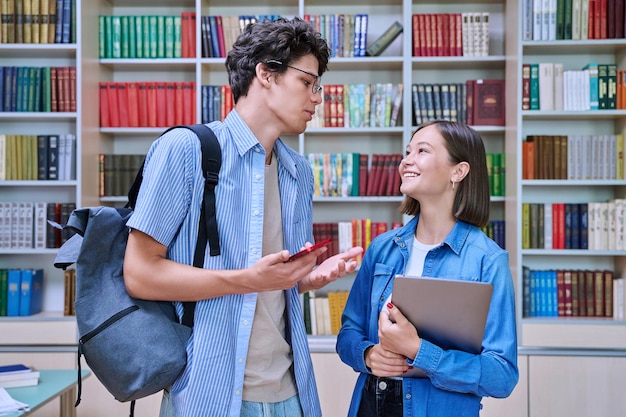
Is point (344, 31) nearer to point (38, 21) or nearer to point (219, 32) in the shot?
point (219, 32)

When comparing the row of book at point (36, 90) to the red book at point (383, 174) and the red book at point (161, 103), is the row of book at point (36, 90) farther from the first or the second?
the red book at point (383, 174)

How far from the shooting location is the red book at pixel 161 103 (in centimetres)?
407

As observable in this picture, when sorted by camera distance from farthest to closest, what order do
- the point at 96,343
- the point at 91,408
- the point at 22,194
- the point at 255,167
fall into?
the point at 22,194 < the point at 91,408 < the point at 255,167 < the point at 96,343

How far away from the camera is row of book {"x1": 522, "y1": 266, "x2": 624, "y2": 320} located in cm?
388

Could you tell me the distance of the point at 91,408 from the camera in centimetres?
386

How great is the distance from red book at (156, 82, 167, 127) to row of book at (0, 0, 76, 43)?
555mm

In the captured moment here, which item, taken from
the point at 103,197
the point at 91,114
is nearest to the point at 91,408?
the point at 103,197

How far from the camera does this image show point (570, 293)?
3904mm

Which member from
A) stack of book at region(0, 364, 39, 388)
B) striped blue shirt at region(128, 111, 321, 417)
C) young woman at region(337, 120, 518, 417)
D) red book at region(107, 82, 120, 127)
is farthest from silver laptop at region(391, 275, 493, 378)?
red book at region(107, 82, 120, 127)

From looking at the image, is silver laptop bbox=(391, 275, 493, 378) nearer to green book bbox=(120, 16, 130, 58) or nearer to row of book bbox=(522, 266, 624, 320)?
row of book bbox=(522, 266, 624, 320)

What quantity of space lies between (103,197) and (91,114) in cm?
49

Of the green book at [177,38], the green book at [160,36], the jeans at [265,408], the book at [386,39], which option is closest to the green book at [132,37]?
the green book at [160,36]

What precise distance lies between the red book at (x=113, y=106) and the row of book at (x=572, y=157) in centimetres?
240

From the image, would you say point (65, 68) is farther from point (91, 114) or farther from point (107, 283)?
point (107, 283)
